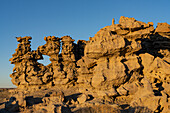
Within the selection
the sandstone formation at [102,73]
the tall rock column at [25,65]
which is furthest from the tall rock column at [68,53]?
the tall rock column at [25,65]

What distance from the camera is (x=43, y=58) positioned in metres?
23.5

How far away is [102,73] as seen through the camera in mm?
14852

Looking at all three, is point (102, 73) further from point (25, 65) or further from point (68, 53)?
point (25, 65)

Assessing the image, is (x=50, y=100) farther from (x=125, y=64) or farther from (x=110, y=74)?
(x=125, y=64)

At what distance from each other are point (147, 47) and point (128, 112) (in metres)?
11.1

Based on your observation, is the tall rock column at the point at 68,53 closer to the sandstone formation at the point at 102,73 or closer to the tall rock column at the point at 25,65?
the sandstone formation at the point at 102,73

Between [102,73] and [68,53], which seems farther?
[68,53]

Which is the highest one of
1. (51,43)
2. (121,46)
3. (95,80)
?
(51,43)

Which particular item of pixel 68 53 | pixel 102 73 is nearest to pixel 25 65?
pixel 68 53

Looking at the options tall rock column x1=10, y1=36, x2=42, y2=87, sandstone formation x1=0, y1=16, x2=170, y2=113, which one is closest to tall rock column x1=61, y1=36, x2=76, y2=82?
sandstone formation x1=0, y1=16, x2=170, y2=113

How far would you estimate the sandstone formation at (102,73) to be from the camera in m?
11.4

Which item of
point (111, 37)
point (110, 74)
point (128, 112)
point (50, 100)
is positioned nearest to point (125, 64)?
point (110, 74)

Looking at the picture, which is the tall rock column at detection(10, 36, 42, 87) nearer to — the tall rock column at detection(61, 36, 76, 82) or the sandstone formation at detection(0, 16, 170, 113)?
the sandstone formation at detection(0, 16, 170, 113)

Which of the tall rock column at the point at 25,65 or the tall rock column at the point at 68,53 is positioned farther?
the tall rock column at the point at 68,53
